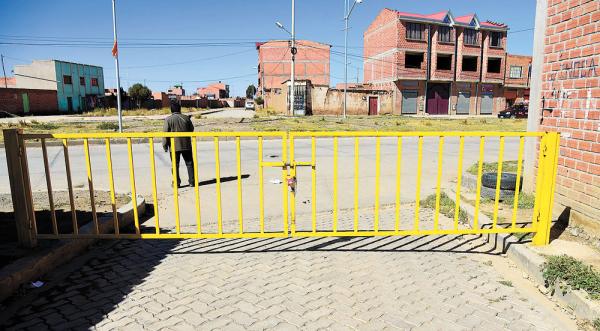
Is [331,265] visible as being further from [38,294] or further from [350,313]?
[38,294]

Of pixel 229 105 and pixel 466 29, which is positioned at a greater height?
pixel 466 29

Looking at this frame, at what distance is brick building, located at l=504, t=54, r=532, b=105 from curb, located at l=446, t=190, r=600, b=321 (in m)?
52.3

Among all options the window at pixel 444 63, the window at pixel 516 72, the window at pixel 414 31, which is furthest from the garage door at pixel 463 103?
the window at pixel 414 31

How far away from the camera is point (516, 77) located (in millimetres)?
50750

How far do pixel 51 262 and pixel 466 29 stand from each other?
50397mm

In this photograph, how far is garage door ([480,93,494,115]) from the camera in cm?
4894

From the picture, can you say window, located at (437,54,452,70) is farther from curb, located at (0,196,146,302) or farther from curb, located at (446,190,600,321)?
curb, located at (0,196,146,302)

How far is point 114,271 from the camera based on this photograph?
12.9ft

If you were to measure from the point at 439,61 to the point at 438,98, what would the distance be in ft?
14.7

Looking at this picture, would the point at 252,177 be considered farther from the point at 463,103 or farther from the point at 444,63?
the point at 463,103

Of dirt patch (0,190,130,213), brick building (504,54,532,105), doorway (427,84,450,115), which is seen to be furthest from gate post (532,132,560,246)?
brick building (504,54,532,105)

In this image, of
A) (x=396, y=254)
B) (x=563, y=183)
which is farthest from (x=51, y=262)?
(x=563, y=183)

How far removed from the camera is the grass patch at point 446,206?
18.0ft

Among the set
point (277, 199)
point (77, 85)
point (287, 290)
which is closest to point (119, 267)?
point (287, 290)
